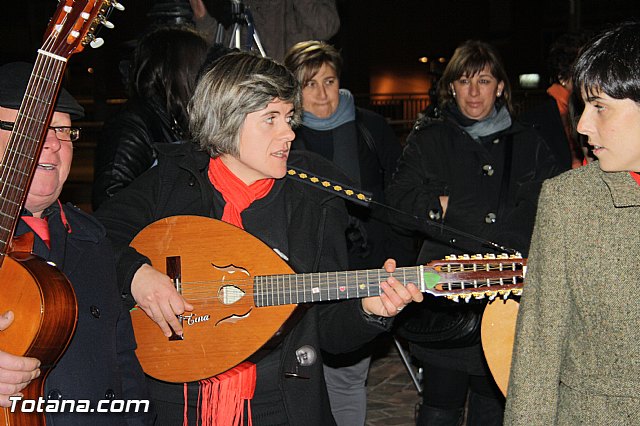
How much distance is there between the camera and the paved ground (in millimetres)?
5605

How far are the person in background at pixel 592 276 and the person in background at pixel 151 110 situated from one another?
2190mm

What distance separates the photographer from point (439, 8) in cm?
2336

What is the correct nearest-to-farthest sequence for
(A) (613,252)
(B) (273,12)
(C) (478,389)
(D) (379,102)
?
(A) (613,252)
(C) (478,389)
(B) (273,12)
(D) (379,102)

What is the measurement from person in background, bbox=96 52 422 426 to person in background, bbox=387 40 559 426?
786 millimetres

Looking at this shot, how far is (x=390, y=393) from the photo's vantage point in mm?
6070

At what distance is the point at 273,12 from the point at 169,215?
338cm

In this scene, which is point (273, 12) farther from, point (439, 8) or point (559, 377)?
point (439, 8)

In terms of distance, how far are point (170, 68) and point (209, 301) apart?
1511 millimetres

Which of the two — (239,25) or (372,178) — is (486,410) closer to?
(372,178)

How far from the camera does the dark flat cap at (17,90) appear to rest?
2451mm

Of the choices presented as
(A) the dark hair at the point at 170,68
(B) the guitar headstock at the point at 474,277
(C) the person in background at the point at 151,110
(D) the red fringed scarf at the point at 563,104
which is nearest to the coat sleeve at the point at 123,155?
(C) the person in background at the point at 151,110

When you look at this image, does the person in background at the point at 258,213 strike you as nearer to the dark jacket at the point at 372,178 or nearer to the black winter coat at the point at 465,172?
the black winter coat at the point at 465,172

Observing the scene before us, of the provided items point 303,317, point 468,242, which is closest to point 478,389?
point 468,242

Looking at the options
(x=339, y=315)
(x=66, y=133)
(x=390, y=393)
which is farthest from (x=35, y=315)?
(x=390, y=393)
